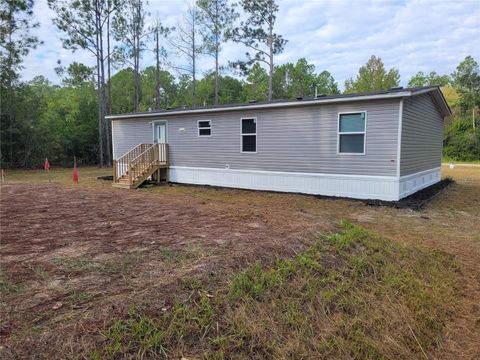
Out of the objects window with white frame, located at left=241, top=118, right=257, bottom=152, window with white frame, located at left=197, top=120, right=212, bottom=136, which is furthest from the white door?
window with white frame, located at left=241, top=118, right=257, bottom=152

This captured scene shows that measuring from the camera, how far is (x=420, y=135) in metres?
10.2

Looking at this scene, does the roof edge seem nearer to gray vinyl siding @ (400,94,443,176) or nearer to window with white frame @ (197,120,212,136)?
gray vinyl siding @ (400,94,443,176)

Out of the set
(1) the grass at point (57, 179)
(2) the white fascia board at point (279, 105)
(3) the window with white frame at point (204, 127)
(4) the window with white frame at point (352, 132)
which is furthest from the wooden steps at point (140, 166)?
(4) the window with white frame at point (352, 132)

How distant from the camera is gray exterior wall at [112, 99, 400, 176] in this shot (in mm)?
8422

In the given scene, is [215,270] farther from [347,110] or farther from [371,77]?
[371,77]

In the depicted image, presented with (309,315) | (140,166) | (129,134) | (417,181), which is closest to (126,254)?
(309,315)

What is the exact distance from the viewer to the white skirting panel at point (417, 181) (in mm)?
8758

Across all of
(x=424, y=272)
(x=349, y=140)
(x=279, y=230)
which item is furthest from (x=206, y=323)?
(x=349, y=140)

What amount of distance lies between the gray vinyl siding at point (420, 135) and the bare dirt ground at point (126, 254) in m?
2.68

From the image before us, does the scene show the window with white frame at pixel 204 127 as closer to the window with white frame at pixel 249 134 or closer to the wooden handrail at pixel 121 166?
the window with white frame at pixel 249 134

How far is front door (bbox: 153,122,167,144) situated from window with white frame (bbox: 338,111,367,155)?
6905mm

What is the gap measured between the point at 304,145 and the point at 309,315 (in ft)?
24.7

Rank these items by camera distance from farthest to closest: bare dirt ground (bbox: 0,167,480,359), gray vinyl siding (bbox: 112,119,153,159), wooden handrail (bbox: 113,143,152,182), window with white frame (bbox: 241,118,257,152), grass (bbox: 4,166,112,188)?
gray vinyl siding (bbox: 112,119,153,159) → grass (bbox: 4,166,112,188) → wooden handrail (bbox: 113,143,152,182) → window with white frame (bbox: 241,118,257,152) → bare dirt ground (bbox: 0,167,480,359)

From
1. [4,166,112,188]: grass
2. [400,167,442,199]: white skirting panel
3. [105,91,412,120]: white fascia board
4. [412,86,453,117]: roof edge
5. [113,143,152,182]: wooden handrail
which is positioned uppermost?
[412,86,453,117]: roof edge
